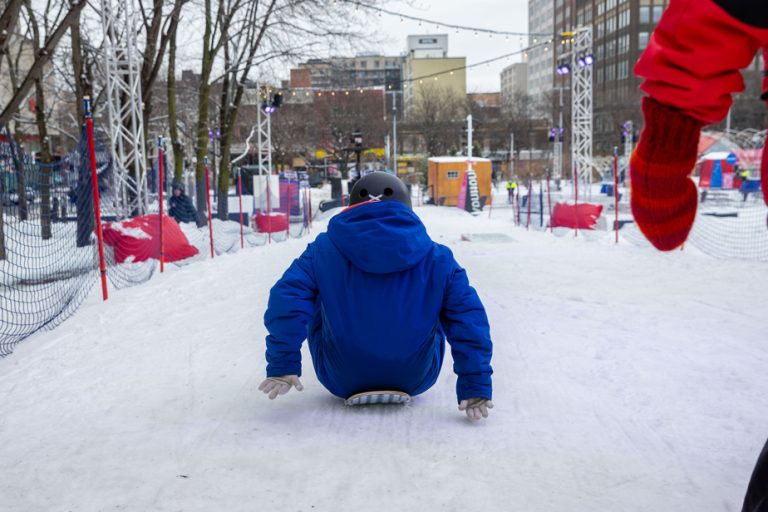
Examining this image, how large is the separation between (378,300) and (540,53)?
119818mm

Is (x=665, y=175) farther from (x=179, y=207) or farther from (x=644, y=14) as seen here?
(x=644, y=14)

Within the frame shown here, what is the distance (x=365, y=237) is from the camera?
332cm

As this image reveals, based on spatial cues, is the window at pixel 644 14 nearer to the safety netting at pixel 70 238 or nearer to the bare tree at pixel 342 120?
the bare tree at pixel 342 120

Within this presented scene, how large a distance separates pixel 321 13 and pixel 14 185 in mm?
12963

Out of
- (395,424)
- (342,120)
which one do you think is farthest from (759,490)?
(342,120)

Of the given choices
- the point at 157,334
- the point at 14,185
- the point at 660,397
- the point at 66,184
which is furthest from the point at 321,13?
the point at 660,397

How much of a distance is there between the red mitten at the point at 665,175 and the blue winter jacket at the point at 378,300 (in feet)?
6.05

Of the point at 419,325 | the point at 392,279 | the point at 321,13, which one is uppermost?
the point at 321,13

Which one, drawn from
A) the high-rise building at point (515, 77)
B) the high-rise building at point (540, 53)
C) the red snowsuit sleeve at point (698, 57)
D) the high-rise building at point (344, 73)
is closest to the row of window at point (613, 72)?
the high-rise building at point (540, 53)

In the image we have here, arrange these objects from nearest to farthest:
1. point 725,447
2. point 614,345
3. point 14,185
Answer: point 725,447
point 614,345
point 14,185

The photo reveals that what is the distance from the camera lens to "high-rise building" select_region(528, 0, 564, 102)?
11294 cm

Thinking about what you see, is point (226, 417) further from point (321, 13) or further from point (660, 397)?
point (321, 13)

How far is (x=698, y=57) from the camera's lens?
4.10 ft

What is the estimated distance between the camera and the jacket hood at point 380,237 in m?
3.31
